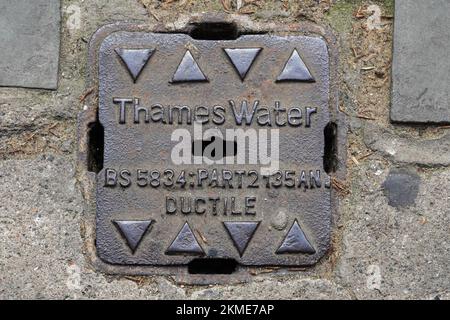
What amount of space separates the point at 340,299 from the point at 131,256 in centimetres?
51

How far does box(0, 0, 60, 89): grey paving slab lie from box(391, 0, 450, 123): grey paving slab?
829 millimetres

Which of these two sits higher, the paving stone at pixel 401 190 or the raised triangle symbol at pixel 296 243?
the paving stone at pixel 401 190

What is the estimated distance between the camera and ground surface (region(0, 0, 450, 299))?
1.97 meters

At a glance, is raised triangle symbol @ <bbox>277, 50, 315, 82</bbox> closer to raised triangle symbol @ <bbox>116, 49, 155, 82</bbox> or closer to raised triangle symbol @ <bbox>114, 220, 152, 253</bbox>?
raised triangle symbol @ <bbox>116, 49, 155, 82</bbox>

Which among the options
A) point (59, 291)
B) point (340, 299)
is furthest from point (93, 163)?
point (340, 299)

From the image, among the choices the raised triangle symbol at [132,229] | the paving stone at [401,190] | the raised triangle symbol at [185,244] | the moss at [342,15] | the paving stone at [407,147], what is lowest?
the raised triangle symbol at [185,244]

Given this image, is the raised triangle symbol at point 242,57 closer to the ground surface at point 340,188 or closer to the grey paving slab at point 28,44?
the ground surface at point 340,188

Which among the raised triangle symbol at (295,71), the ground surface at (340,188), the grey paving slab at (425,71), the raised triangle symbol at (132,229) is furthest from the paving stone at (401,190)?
the raised triangle symbol at (132,229)

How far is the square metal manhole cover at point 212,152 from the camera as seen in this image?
1.97 metres

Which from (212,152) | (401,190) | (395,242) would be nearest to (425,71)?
(401,190)

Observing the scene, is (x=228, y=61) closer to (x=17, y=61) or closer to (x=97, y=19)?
(x=97, y=19)

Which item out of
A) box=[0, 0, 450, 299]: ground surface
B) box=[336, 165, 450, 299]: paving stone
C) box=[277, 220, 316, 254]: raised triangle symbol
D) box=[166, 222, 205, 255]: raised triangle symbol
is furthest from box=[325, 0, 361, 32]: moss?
box=[166, 222, 205, 255]: raised triangle symbol

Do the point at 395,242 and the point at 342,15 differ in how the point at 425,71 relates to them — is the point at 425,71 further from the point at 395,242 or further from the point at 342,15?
the point at 395,242

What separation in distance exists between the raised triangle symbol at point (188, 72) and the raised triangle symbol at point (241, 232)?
0.35 m
